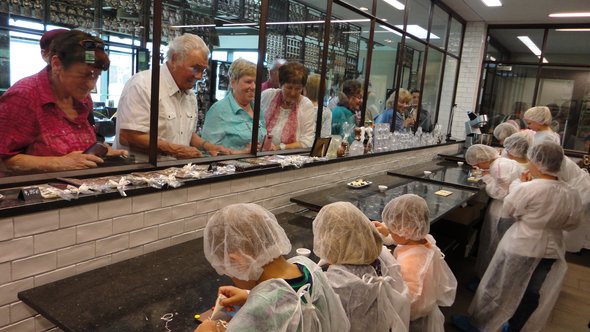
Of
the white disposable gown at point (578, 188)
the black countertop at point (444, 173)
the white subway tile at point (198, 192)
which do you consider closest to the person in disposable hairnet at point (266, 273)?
the white subway tile at point (198, 192)

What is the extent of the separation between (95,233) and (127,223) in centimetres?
15

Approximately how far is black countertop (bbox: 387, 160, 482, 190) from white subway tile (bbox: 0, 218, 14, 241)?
3182 millimetres

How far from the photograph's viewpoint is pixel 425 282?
1736mm

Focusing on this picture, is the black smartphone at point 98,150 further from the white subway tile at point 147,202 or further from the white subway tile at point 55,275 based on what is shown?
the white subway tile at point 55,275

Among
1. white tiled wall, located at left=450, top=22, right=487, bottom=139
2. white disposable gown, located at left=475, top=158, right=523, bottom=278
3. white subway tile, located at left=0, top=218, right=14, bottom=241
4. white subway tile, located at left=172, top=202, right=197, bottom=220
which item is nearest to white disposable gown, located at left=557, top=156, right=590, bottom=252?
white disposable gown, located at left=475, top=158, right=523, bottom=278

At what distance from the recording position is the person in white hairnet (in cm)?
342

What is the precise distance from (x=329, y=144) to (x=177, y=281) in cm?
199

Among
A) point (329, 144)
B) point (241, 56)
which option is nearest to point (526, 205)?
point (329, 144)

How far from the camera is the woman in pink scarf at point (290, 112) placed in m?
3.26

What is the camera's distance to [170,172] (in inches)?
80.5

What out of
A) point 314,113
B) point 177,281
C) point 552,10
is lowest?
point 177,281

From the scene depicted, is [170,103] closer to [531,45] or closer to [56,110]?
[56,110]

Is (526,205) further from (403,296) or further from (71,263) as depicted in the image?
(71,263)

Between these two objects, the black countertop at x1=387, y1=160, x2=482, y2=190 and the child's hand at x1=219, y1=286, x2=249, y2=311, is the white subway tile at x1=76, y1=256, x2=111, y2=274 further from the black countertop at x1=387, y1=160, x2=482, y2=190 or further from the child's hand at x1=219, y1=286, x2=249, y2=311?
the black countertop at x1=387, y1=160, x2=482, y2=190
